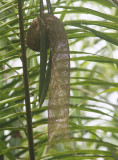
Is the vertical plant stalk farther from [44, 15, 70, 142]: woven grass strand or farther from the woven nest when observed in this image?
[44, 15, 70, 142]: woven grass strand

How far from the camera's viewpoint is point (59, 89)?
1.67 ft

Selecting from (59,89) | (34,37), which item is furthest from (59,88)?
(34,37)

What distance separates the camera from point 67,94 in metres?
0.51

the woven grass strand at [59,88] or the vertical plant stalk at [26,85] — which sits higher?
the vertical plant stalk at [26,85]

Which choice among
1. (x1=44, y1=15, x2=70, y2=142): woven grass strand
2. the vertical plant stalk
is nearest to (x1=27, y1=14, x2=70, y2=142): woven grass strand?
(x1=44, y1=15, x2=70, y2=142): woven grass strand

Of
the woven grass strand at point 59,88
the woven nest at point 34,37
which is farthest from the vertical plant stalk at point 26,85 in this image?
the woven grass strand at point 59,88

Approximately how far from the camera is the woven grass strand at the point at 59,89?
1.63 feet

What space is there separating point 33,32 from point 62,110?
20 cm

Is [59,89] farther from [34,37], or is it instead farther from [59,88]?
[34,37]

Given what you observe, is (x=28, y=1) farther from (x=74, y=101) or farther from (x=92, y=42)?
(x=92, y=42)

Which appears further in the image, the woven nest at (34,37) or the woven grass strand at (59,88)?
the woven nest at (34,37)

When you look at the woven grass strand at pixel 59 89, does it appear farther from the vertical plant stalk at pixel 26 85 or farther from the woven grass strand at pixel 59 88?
the vertical plant stalk at pixel 26 85

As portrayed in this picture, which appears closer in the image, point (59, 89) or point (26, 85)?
point (59, 89)

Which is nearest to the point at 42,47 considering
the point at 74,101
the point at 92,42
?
the point at 74,101
